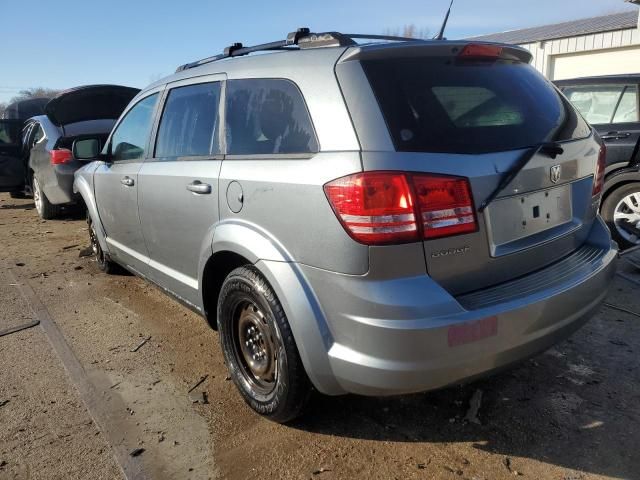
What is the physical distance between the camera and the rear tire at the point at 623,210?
215 inches

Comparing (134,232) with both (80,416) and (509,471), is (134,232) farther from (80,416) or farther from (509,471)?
(509,471)

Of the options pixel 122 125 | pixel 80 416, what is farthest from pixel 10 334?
pixel 122 125

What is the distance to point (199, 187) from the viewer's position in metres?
3.03

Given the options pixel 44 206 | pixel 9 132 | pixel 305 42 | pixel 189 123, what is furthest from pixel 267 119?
pixel 9 132

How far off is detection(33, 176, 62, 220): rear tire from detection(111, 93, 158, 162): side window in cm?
467

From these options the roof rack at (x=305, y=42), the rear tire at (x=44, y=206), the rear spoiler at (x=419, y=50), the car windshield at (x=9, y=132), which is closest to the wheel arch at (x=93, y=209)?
the roof rack at (x=305, y=42)

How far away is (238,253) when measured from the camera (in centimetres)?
270

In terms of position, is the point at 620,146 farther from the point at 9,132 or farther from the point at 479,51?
the point at 9,132

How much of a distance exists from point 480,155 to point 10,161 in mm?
9542

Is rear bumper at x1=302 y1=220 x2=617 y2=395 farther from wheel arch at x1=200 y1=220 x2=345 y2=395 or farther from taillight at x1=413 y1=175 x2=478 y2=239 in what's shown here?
taillight at x1=413 y1=175 x2=478 y2=239

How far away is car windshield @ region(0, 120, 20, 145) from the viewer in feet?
31.4

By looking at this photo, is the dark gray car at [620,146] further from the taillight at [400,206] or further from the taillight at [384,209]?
the taillight at [384,209]

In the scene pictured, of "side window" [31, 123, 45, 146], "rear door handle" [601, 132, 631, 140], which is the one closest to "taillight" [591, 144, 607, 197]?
"rear door handle" [601, 132, 631, 140]

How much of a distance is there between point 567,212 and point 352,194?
1.19 meters
